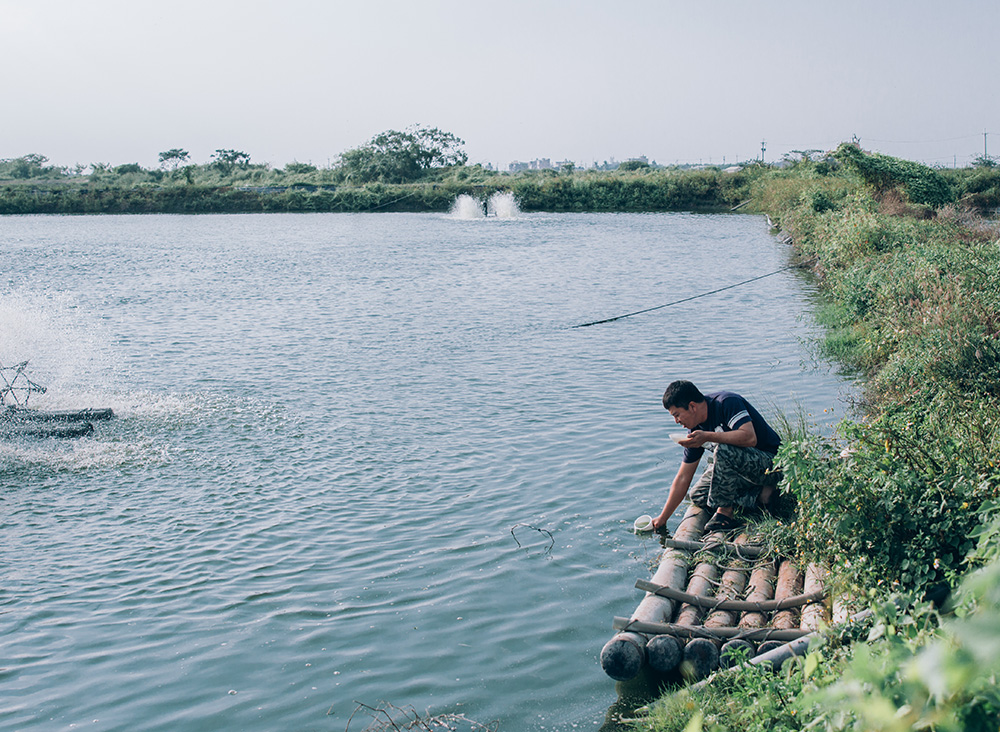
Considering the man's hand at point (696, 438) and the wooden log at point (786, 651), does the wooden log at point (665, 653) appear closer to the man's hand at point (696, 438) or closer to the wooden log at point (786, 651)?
the wooden log at point (786, 651)

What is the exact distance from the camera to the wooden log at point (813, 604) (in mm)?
5332

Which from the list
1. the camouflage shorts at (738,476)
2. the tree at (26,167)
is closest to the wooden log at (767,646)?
the camouflage shorts at (738,476)

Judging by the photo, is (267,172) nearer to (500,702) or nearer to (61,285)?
(61,285)

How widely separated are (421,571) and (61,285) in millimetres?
25146

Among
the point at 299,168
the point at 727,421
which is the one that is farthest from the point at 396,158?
the point at 727,421

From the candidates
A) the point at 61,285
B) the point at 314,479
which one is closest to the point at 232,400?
the point at 314,479

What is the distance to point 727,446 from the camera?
23.3ft

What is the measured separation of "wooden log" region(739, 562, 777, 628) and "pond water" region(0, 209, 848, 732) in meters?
0.98

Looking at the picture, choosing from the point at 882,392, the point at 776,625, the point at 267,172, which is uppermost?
the point at 267,172

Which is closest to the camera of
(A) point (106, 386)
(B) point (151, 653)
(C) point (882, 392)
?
(B) point (151, 653)

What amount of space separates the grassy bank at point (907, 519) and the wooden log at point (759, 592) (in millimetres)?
279

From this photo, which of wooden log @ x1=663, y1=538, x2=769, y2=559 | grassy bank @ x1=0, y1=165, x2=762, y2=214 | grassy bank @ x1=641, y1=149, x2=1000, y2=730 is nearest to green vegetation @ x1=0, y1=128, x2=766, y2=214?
grassy bank @ x1=0, y1=165, x2=762, y2=214

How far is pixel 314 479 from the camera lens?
9.78m

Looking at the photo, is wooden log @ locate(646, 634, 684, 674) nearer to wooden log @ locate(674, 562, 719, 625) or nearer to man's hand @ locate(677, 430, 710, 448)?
wooden log @ locate(674, 562, 719, 625)
